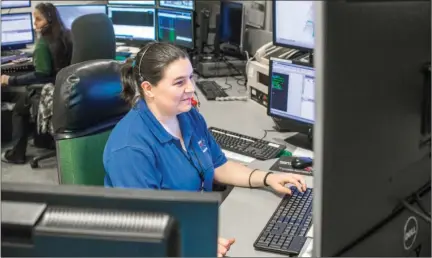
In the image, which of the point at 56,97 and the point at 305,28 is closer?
the point at 56,97

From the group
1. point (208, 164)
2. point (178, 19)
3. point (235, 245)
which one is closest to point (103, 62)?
point (208, 164)

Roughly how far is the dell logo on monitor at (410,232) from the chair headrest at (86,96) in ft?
3.69

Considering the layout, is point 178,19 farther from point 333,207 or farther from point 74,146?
point 333,207

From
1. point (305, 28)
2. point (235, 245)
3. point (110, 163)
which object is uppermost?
point (305, 28)

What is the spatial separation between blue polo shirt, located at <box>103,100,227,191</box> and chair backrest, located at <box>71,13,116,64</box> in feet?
6.05

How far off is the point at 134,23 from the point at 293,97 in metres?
2.50

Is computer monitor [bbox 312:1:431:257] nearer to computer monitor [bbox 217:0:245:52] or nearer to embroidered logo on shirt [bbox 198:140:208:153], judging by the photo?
embroidered logo on shirt [bbox 198:140:208:153]

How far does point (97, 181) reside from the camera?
5.72 feet

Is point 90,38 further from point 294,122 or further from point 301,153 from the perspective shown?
point 301,153

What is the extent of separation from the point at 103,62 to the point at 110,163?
41cm

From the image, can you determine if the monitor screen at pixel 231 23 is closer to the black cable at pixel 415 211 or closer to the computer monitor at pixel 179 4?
the computer monitor at pixel 179 4

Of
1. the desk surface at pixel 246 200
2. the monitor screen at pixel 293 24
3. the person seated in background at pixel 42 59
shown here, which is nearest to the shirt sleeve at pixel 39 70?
the person seated in background at pixel 42 59

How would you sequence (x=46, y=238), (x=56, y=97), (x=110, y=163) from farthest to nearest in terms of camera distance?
(x=56, y=97) < (x=110, y=163) < (x=46, y=238)

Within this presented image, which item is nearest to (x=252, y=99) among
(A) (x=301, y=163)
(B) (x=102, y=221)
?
(A) (x=301, y=163)
